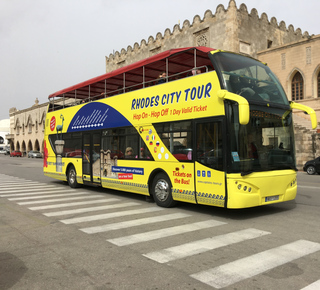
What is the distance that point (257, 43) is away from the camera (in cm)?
3225

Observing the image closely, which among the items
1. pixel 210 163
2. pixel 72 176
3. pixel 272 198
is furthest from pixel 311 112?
pixel 72 176

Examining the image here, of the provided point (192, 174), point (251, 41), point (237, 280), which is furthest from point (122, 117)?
point (251, 41)

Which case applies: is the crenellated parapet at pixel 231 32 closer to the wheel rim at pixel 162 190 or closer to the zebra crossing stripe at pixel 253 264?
the wheel rim at pixel 162 190

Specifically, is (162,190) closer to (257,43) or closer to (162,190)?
(162,190)

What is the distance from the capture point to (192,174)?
778 cm

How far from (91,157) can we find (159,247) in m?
7.40

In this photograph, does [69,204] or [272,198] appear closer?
[272,198]

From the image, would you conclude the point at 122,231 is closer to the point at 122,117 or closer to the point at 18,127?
the point at 122,117

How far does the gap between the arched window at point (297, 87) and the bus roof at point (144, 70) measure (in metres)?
20.1

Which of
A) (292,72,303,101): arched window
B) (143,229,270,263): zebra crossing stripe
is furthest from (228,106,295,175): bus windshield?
(292,72,303,101): arched window

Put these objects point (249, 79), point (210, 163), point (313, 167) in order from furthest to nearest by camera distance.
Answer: point (313, 167), point (249, 79), point (210, 163)

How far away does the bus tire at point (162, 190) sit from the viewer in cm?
854

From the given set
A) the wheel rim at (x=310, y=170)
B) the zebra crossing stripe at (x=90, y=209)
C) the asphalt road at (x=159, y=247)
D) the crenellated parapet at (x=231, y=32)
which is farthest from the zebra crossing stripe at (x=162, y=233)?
the crenellated parapet at (x=231, y=32)

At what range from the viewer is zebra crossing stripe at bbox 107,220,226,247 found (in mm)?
5522
